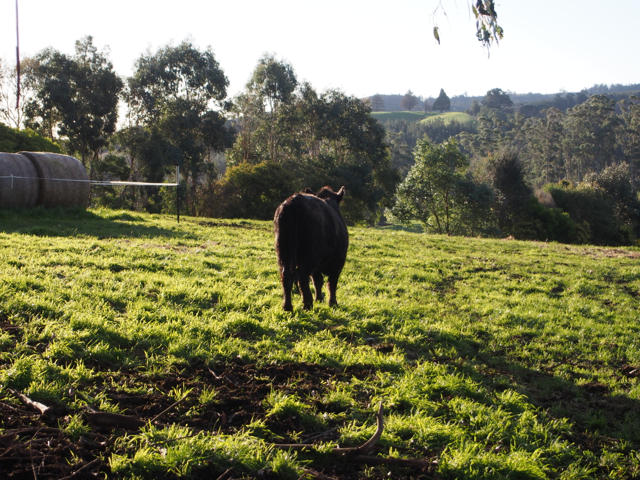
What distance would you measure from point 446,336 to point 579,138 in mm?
98163

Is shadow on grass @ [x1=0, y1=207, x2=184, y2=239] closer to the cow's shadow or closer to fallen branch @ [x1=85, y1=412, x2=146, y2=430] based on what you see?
fallen branch @ [x1=85, y1=412, x2=146, y2=430]

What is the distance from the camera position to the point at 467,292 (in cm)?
981

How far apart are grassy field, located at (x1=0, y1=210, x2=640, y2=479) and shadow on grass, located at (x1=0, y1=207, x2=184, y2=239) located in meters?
2.96

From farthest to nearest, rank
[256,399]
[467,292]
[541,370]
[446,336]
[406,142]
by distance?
[406,142] < [467,292] < [446,336] < [541,370] < [256,399]

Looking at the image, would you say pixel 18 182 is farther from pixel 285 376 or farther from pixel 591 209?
pixel 591 209

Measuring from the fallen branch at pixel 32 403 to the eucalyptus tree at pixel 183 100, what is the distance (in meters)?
34.4

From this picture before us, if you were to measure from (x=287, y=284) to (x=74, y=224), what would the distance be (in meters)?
10.6

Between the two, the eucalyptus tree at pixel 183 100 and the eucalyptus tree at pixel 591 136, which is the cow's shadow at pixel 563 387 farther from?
the eucalyptus tree at pixel 591 136

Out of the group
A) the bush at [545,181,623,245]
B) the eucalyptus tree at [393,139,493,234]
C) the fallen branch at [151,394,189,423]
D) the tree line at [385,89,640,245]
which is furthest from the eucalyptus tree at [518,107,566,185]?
the fallen branch at [151,394,189,423]

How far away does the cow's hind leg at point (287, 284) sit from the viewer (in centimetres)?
625

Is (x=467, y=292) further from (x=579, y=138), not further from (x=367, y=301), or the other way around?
(x=579, y=138)

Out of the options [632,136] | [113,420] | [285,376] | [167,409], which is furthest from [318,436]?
[632,136]

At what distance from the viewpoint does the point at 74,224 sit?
13977mm

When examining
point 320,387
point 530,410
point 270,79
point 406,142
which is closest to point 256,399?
point 320,387
